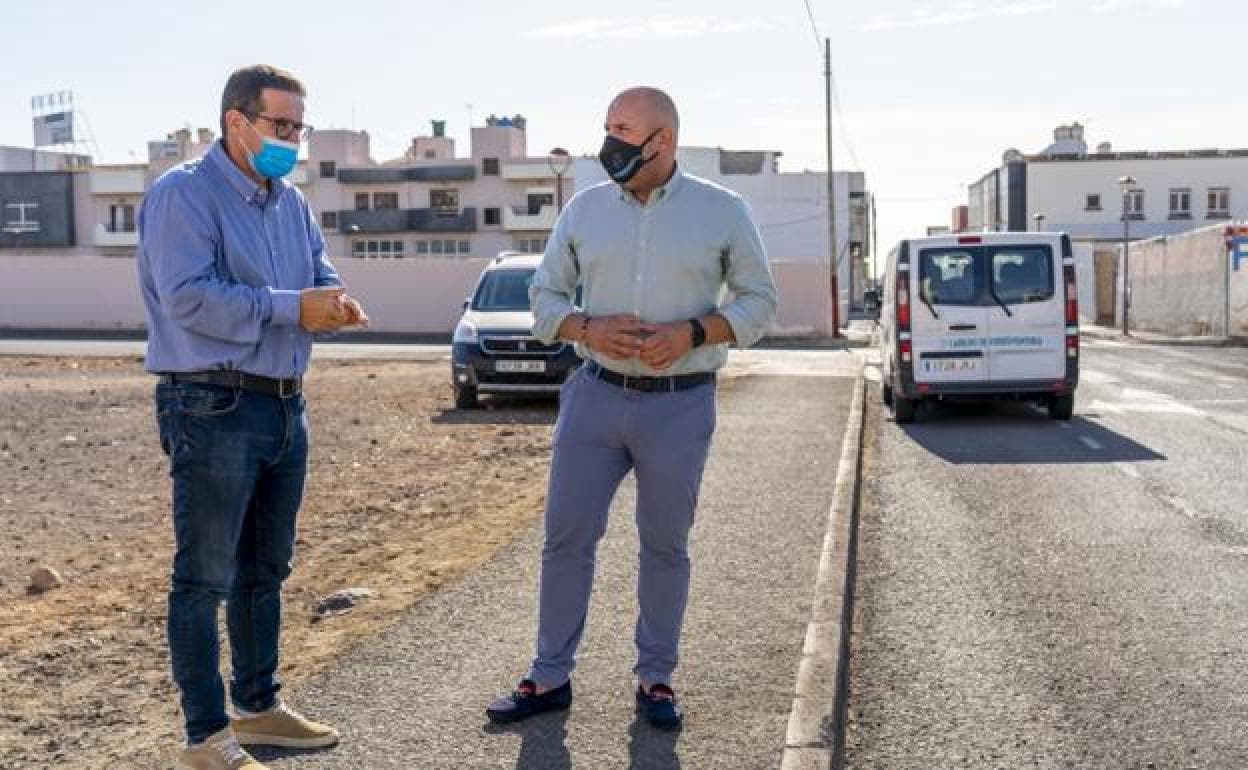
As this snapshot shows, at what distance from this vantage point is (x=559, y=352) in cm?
1888

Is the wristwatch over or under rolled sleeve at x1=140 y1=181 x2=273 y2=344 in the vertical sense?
under

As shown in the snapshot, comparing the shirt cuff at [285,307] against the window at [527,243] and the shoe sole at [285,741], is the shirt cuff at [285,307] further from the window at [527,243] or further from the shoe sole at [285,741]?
the window at [527,243]

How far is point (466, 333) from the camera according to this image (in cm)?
1927

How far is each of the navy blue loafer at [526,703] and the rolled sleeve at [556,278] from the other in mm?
1156

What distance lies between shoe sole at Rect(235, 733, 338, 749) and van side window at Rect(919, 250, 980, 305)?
13.3m

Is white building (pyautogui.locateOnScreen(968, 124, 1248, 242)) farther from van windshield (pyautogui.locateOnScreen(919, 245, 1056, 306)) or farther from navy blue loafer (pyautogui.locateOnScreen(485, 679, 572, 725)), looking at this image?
navy blue loafer (pyautogui.locateOnScreen(485, 679, 572, 725))

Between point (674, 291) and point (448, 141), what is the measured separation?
311 feet

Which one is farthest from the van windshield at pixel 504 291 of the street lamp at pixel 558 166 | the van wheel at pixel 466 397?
the street lamp at pixel 558 166

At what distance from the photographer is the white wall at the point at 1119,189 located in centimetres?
8106

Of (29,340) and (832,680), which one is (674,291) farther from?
(29,340)

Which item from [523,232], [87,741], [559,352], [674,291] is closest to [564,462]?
[674,291]

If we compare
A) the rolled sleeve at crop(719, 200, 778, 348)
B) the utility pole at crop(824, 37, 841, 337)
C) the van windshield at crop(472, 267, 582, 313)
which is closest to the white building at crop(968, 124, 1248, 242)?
the utility pole at crop(824, 37, 841, 337)

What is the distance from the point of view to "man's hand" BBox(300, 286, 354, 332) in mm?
4484

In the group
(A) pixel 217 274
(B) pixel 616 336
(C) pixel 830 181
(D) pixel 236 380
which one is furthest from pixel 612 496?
(C) pixel 830 181
